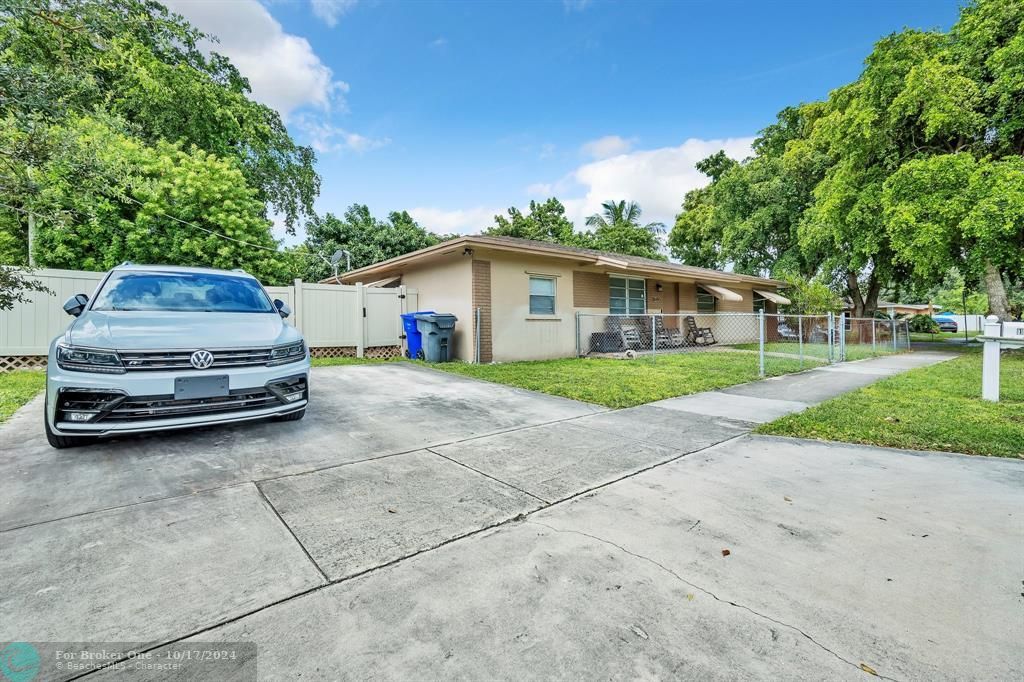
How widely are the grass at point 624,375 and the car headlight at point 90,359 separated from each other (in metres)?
5.06

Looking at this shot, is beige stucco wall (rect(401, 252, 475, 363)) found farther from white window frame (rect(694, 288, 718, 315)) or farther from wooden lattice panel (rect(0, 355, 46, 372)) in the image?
white window frame (rect(694, 288, 718, 315))

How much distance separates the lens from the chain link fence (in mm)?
10877

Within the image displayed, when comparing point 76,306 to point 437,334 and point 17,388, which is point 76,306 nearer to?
point 17,388

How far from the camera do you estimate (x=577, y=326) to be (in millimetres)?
12133

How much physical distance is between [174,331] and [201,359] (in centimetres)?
41

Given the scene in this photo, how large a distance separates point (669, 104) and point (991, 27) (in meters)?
8.95

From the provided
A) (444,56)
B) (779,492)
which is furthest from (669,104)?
(779,492)

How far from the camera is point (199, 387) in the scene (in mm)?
3525

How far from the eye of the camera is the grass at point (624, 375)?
6546 millimetres

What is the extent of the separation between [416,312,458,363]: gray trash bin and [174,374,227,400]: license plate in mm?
6479

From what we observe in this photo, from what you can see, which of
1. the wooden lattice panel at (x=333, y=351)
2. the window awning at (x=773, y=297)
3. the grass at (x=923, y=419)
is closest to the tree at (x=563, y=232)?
the window awning at (x=773, y=297)

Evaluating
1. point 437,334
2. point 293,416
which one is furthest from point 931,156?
point 293,416

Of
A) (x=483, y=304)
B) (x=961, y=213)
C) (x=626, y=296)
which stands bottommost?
(x=483, y=304)

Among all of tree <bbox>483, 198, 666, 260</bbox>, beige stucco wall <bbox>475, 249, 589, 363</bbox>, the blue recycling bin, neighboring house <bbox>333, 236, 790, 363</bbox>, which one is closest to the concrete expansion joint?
neighboring house <bbox>333, 236, 790, 363</bbox>
